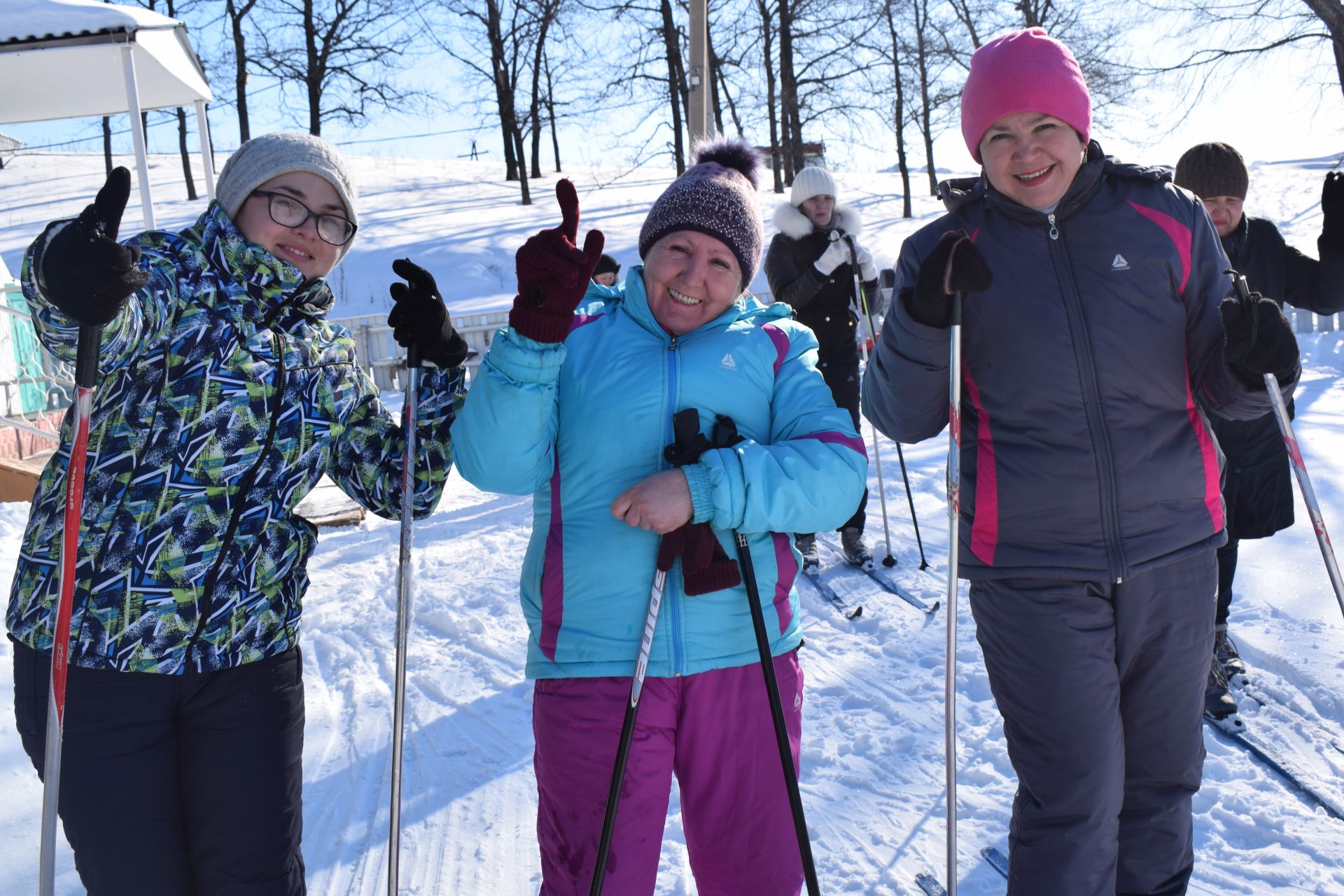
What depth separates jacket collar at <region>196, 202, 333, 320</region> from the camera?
1986 mm

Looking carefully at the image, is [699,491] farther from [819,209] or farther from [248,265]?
[819,209]

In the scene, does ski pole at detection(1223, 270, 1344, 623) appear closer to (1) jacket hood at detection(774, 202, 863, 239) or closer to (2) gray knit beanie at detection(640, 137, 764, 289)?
(2) gray knit beanie at detection(640, 137, 764, 289)

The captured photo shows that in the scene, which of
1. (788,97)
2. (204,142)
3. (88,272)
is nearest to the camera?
(88,272)

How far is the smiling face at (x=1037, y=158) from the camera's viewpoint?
7.11ft

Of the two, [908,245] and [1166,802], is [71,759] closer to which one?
[908,245]

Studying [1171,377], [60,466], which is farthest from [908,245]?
[60,466]

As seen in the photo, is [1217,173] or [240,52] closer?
[1217,173]

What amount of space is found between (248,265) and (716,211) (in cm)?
97

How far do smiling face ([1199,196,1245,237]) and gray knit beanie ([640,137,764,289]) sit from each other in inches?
82.8

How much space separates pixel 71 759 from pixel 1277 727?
3.57 m

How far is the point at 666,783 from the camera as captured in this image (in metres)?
1.96

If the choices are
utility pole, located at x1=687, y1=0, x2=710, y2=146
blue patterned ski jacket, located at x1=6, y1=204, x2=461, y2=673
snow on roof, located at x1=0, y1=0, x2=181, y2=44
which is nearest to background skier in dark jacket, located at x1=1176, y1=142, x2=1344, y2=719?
blue patterned ski jacket, located at x1=6, y1=204, x2=461, y2=673

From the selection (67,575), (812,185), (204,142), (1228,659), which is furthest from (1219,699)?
(204,142)

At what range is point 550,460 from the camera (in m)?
2.00
